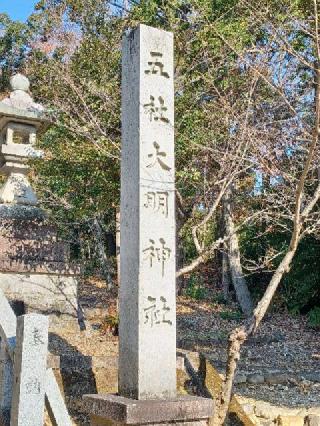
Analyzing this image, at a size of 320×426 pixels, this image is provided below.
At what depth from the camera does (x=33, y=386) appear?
11.5 feet

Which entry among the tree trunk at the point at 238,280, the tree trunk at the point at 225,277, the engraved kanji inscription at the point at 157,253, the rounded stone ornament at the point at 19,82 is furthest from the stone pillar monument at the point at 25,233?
the tree trunk at the point at 225,277

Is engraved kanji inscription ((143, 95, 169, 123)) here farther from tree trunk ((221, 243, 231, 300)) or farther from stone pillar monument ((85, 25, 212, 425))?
tree trunk ((221, 243, 231, 300))

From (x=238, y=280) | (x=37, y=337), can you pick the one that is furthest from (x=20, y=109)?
(x=238, y=280)

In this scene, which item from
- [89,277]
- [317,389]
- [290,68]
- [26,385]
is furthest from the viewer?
[89,277]

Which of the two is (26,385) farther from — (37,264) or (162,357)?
(37,264)

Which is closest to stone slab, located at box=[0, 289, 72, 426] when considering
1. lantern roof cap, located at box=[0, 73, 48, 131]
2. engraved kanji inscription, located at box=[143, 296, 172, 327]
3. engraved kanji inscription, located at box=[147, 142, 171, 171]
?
engraved kanji inscription, located at box=[143, 296, 172, 327]

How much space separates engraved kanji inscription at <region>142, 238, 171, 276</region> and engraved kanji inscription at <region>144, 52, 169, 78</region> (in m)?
1.38

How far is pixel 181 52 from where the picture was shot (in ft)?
31.2

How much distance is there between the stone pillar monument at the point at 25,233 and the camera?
724 centimetres

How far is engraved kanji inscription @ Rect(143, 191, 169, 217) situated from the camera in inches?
165

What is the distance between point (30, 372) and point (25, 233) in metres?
4.00

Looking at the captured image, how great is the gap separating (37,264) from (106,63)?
12.7 ft

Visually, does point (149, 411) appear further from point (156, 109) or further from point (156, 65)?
point (156, 65)

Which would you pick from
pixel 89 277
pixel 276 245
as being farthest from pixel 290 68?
pixel 89 277
